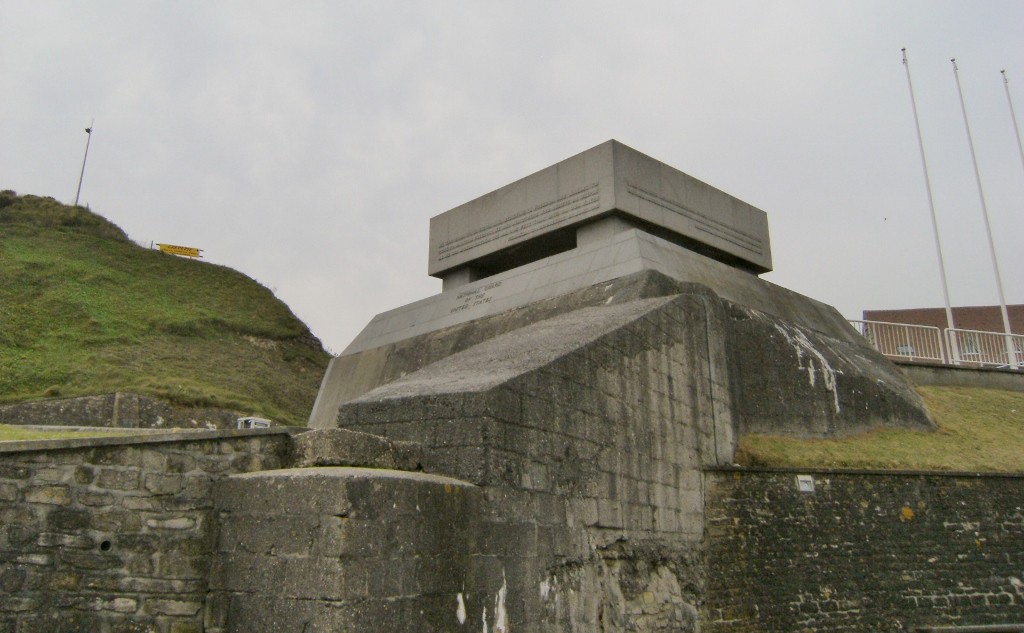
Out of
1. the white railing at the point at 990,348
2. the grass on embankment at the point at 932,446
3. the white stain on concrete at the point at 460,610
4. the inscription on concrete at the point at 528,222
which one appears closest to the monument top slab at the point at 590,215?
the inscription on concrete at the point at 528,222

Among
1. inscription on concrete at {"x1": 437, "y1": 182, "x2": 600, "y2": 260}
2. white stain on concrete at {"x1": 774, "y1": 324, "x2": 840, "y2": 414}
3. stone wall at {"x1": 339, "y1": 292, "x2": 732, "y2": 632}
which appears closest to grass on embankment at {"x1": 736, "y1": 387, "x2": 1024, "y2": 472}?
white stain on concrete at {"x1": 774, "y1": 324, "x2": 840, "y2": 414}

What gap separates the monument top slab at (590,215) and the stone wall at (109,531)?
740cm

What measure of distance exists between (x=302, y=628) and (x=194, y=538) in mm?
891

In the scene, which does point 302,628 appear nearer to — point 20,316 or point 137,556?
point 137,556

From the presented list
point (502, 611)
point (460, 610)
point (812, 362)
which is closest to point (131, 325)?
point (812, 362)

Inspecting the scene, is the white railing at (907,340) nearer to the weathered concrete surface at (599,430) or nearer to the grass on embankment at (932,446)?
the grass on embankment at (932,446)

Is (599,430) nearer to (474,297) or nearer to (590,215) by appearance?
(590,215)

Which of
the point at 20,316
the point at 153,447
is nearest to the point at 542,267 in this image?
the point at 153,447

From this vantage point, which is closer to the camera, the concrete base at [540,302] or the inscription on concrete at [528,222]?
the concrete base at [540,302]

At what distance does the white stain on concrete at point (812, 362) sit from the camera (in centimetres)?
1065

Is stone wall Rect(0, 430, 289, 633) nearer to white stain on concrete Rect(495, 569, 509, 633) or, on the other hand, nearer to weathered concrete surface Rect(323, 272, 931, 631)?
weathered concrete surface Rect(323, 272, 931, 631)

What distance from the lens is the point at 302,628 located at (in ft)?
12.8

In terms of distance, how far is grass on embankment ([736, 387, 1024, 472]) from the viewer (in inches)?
366

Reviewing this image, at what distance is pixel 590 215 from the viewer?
1098 centimetres
